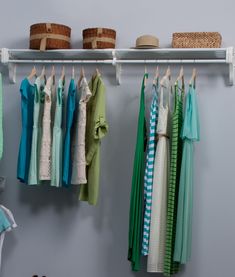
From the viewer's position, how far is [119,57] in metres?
3.44

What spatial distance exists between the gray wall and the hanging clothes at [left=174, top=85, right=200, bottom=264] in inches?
11.1

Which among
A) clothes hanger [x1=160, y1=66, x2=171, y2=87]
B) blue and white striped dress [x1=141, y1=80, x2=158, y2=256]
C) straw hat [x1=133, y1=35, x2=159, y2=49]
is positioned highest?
straw hat [x1=133, y1=35, x2=159, y2=49]

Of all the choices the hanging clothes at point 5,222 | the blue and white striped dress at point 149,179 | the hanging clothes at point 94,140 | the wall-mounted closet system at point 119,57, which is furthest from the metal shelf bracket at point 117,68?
the hanging clothes at point 5,222

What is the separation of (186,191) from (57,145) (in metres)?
0.80

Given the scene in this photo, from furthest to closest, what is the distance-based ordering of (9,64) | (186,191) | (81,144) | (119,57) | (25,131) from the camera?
1. (9,64)
2. (119,57)
3. (25,131)
4. (81,144)
5. (186,191)

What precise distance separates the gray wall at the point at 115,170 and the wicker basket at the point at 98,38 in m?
0.20

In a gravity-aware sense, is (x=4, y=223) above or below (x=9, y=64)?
below

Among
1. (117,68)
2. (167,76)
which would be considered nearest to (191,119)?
(167,76)

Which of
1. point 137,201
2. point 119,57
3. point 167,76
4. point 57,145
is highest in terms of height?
point 119,57

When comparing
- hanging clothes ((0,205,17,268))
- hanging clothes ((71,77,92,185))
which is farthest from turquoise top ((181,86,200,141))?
hanging clothes ((0,205,17,268))

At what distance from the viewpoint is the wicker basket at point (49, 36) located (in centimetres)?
334

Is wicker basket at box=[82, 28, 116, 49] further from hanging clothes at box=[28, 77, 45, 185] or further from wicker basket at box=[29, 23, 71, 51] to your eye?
hanging clothes at box=[28, 77, 45, 185]

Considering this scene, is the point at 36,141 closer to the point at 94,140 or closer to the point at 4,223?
the point at 94,140

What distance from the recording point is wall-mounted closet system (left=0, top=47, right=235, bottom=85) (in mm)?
3275
